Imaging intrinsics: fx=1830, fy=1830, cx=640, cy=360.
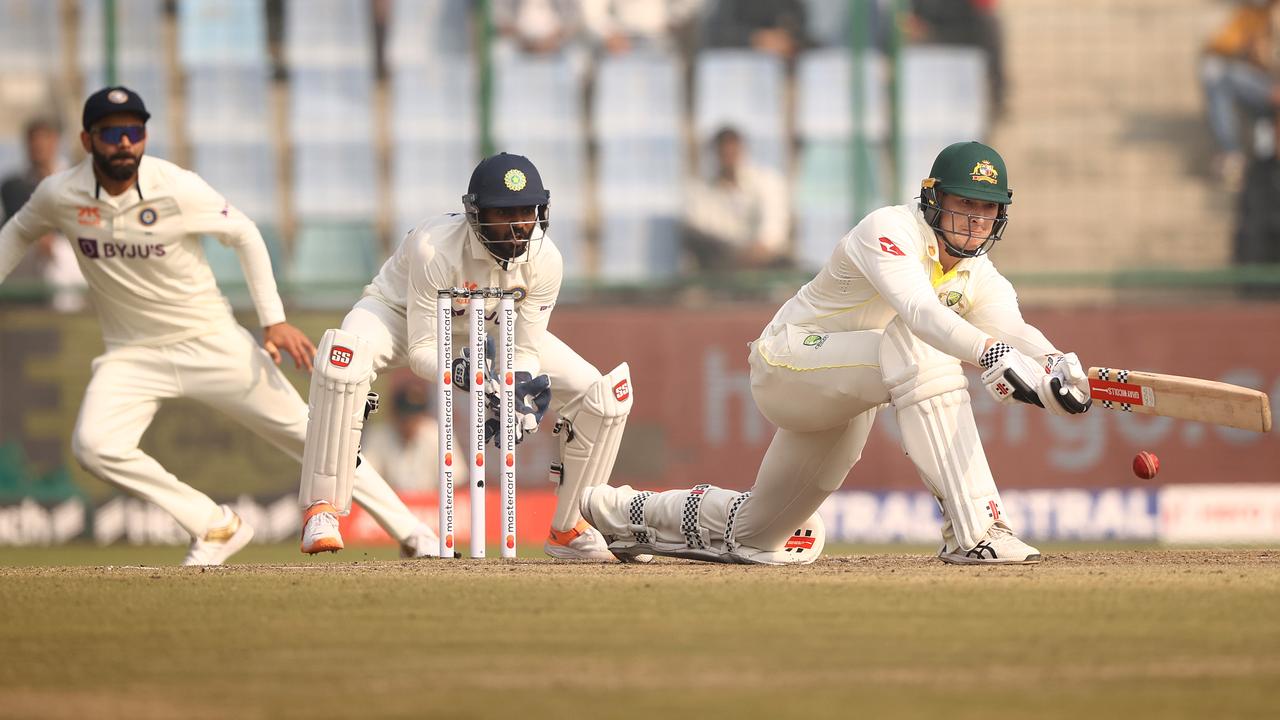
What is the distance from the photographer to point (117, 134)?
288 inches

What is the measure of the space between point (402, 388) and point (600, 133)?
2175mm

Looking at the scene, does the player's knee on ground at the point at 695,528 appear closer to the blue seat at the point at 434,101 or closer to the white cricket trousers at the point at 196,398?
the white cricket trousers at the point at 196,398

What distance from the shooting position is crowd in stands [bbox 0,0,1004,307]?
12.2m

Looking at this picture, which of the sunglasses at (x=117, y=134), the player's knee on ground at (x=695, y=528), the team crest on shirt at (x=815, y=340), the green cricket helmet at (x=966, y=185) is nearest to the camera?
the green cricket helmet at (x=966, y=185)

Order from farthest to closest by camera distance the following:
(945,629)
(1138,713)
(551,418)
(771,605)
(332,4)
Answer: (332,4) < (551,418) < (771,605) < (945,629) < (1138,713)

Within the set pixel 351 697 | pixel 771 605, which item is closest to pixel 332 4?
pixel 771 605

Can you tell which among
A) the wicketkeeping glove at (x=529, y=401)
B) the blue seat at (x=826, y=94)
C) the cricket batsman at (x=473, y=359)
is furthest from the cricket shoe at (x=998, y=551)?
the blue seat at (x=826, y=94)

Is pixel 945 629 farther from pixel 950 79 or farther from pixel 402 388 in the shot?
pixel 950 79

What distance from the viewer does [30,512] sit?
11664mm

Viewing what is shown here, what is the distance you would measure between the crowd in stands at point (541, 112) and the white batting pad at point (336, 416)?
532cm

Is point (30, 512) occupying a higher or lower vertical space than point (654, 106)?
lower

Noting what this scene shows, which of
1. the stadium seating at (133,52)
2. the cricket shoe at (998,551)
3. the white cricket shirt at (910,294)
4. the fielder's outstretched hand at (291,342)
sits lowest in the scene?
the cricket shoe at (998,551)

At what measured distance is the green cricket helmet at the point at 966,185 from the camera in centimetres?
625

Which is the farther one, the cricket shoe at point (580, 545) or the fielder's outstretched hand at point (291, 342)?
the fielder's outstretched hand at point (291, 342)
